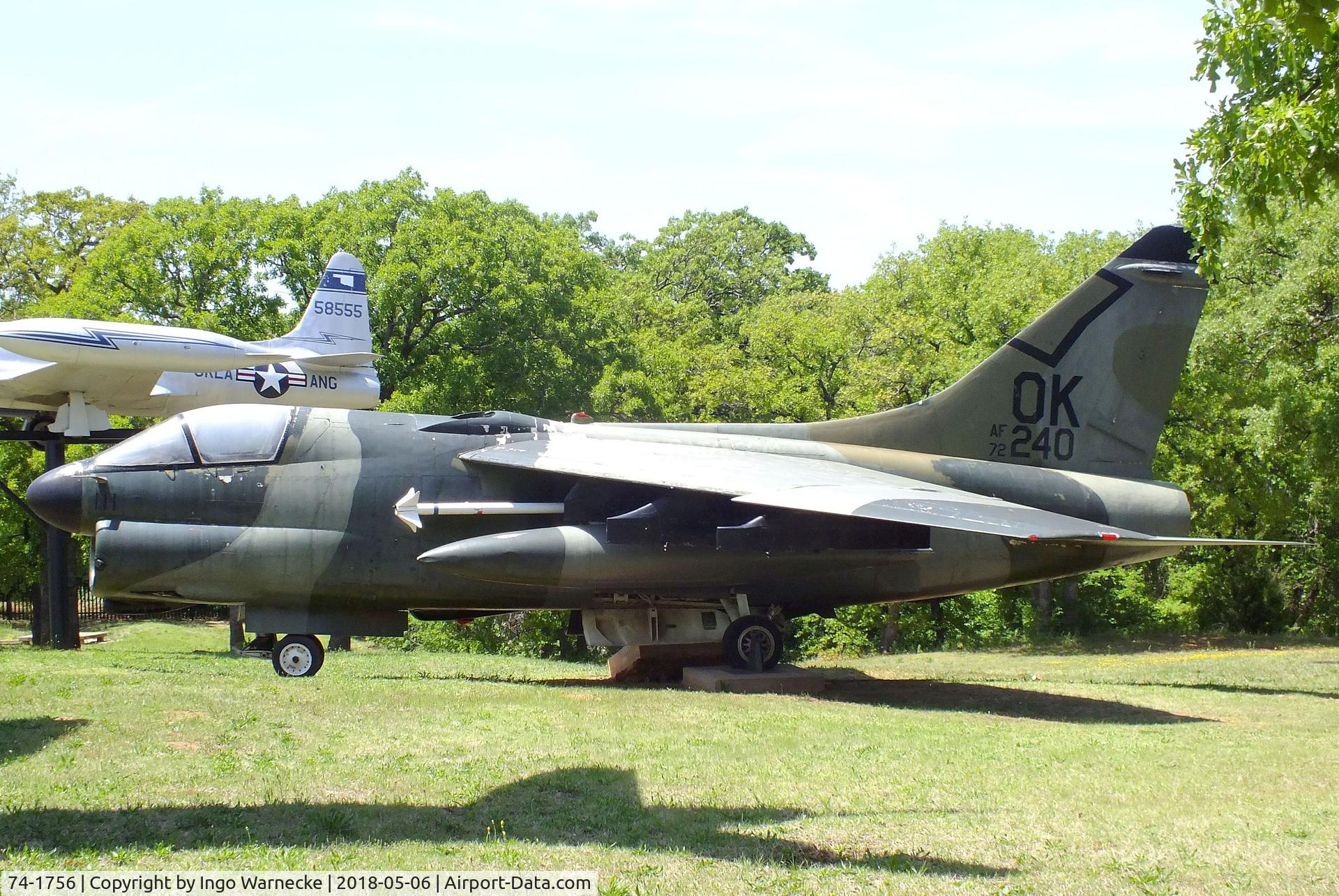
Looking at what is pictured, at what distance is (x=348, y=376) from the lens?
25.4 m

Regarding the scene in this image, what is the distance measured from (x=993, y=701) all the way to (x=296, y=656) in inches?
341

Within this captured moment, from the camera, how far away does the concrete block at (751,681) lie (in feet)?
47.1

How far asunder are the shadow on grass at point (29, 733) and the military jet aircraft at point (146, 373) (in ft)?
38.2

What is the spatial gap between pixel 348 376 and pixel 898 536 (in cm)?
1497

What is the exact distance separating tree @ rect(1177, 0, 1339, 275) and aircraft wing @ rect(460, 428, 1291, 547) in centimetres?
390

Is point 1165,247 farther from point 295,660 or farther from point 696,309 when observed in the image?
point 696,309

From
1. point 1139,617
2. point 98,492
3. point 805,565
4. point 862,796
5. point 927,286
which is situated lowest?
point 1139,617

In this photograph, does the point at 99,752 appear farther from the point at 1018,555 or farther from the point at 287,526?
the point at 1018,555

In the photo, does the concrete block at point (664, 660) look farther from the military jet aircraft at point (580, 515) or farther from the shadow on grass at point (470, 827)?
the shadow on grass at point (470, 827)

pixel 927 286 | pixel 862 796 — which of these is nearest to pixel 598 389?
pixel 927 286

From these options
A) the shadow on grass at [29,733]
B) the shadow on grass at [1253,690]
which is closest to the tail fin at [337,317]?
the shadow on grass at [29,733]

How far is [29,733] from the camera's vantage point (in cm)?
958

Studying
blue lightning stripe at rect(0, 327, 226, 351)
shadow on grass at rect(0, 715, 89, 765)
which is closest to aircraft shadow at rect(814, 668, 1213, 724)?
shadow on grass at rect(0, 715, 89, 765)

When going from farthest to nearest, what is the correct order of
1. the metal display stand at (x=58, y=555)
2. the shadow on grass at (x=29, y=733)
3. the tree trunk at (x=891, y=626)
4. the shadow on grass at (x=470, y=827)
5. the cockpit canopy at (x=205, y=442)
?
the tree trunk at (x=891, y=626), the metal display stand at (x=58, y=555), the cockpit canopy at (x=205, y=442), the shadow on grass at (x=29, y=733), the shadow on grass at (x=470, y=827)
